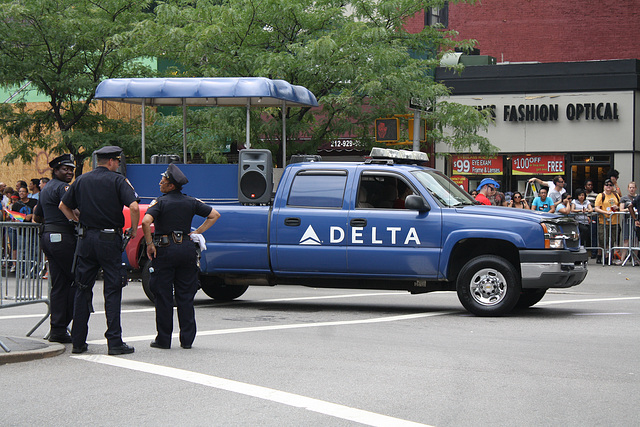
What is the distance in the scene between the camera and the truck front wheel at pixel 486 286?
1142 centimetres

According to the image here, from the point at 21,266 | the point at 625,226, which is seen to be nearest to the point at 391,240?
the point at 21,266

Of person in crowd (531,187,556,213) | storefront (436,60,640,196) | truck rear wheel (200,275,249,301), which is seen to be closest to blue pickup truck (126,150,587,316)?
truck rear wheel (200,275,249,301)

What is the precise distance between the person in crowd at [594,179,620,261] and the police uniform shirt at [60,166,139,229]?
46.3 feet

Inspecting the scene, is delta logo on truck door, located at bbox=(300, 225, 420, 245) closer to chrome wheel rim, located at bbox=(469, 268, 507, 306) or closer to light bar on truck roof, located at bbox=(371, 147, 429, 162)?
chrome wheel rim, located at bbox=(469, 268, 507, 306)

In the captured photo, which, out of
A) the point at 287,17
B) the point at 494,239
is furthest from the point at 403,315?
the point at 287,17

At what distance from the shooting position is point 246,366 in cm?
793

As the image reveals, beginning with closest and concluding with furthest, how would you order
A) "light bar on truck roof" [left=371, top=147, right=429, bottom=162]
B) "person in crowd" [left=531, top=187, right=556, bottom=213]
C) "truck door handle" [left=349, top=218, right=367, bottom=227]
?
"truck door handle" [left=349, top=218, right=367, bottom=227], "light bar on truck roof" [left=371, top=147, right=429, bottom=162], "person in crowd" [left=531, top=187, right=556, bottom=213]

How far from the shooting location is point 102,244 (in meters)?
8.46

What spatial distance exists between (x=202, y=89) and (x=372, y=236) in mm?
4606

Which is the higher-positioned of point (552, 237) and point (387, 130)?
point (387, 130)

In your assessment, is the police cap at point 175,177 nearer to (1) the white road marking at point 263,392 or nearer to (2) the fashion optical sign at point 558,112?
(1) the white road marking at point 263,392

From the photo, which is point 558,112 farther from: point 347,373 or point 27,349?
point 27,349

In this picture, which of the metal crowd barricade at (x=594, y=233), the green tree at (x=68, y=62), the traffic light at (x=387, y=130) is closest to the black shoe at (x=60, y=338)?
the traffic light at (x=387, y=130)

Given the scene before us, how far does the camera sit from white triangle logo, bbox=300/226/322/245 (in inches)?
472
